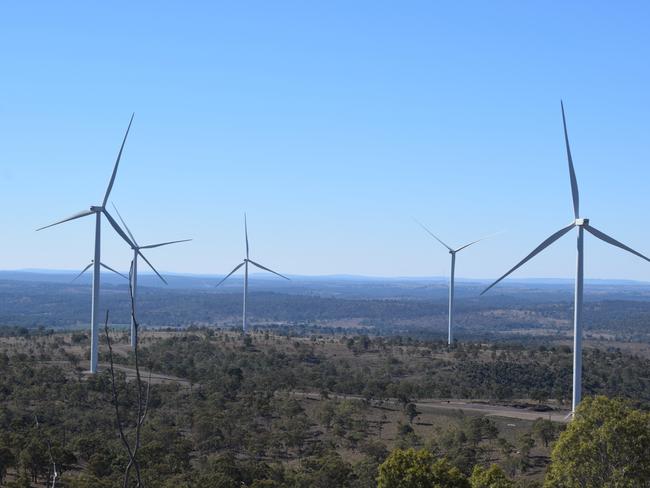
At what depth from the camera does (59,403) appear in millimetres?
65062

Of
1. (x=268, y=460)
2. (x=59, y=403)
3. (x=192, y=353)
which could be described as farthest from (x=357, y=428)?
(x=192, y=353)

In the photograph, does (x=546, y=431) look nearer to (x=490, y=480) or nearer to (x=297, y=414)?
(x=297, y=414)

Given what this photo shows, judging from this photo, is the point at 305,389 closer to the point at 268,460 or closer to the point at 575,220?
the point at 268,460

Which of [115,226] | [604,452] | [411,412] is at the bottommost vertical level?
[411,412]

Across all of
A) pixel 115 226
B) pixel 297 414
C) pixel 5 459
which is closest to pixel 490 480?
pixel 5 459

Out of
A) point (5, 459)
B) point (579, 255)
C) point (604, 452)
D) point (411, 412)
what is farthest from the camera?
point (411, 412)

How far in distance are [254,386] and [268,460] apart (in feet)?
83.8

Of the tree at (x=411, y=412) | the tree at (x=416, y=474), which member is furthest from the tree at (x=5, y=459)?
the tree at (x=411, y=412)

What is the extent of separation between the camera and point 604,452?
96.7ft

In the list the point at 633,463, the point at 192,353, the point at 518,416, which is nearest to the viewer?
the point at 633,463

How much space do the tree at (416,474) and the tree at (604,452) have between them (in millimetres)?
4369

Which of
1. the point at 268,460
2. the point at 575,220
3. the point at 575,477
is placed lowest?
the point at 268,460

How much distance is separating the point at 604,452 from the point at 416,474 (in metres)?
7.13

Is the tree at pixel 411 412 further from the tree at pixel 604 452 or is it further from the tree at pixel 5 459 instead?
the tree at pixel 604 452
